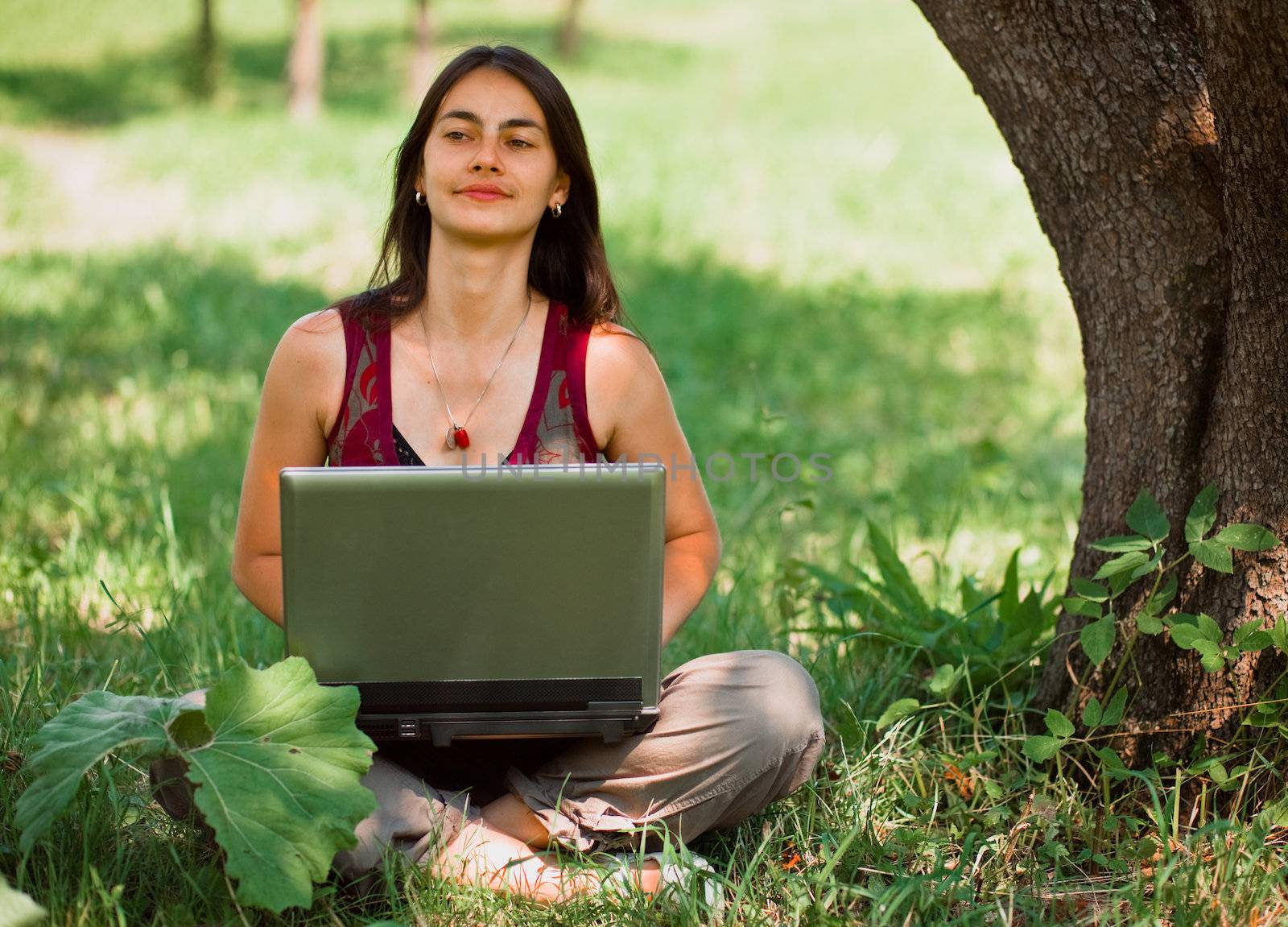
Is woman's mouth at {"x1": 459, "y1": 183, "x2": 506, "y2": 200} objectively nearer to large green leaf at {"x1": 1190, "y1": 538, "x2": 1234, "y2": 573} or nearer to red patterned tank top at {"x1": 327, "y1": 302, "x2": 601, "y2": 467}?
red patterned tank top at {"x1": 327, "y1": 302, "x2": 601, "y2": 467}

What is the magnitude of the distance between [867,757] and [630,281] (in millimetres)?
6028

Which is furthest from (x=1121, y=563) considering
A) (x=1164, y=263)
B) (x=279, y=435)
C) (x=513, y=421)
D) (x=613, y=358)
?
(x=279, y=435)

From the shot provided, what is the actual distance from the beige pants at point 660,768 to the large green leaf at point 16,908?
24.3 inches

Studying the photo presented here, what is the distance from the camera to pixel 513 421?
2666mm

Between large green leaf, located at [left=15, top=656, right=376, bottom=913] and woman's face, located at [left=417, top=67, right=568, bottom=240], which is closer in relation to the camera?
large green leaf, located at [left=15, top=656, right=376, bottom=913]

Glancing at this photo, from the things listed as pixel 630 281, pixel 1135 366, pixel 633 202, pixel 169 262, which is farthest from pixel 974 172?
pixel 1135 366

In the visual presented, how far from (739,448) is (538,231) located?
2.74 metres

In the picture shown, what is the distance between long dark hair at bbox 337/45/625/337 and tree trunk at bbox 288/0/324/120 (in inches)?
647

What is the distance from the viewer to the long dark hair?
2.70m

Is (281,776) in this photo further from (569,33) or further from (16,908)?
(569,33)

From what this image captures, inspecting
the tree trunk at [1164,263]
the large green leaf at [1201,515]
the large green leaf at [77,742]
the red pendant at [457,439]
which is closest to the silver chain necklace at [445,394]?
the red pendant at [457,439]

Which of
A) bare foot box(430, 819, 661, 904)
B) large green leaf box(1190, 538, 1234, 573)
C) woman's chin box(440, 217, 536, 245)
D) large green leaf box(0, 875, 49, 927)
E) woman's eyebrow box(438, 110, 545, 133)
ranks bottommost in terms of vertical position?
bare foot box(430, 819, 661, 904)

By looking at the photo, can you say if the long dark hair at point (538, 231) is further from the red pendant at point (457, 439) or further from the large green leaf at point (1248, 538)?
the large green leaf at point (1248, 538)

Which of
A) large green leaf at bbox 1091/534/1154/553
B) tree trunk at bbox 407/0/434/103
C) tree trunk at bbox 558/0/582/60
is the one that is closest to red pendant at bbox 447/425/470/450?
large green leaf at bbox 1091/534/1154/553
